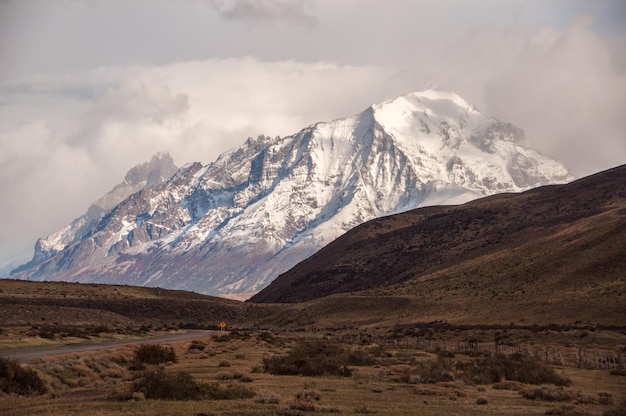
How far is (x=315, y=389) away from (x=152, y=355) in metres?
17.9

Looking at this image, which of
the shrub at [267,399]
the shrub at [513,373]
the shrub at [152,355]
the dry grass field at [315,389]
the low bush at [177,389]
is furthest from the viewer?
Answer: the shrub at [152,355]

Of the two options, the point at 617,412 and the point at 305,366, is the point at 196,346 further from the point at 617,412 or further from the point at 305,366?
the point at 617,412

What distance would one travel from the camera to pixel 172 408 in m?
28.1

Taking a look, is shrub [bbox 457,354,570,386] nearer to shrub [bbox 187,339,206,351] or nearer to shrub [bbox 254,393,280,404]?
shrub [bbox 254,393,280,404]

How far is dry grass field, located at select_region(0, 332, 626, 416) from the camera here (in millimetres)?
29000

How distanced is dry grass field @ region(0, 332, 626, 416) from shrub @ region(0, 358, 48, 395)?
48 centimetres

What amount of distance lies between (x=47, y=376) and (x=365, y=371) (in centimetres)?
2059

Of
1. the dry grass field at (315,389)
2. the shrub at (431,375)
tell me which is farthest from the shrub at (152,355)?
the shrub at (431,375)

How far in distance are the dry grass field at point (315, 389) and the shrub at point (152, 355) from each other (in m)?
0.55

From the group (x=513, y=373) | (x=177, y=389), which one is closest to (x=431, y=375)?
(x=513, y=373)

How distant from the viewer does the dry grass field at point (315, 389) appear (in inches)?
1142

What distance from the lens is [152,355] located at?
2024 inches

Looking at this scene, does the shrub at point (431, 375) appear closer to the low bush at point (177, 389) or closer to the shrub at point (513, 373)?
the shrub at point (513, 373)

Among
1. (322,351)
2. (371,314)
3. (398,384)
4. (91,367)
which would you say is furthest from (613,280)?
(91,367)
